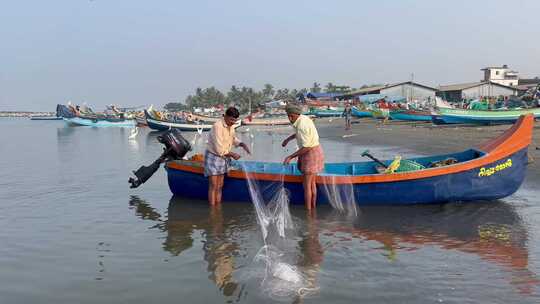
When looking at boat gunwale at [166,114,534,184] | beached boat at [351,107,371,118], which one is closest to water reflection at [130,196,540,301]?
boat gunwale at [166,114,534,184]

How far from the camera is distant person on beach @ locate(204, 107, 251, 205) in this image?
29.5 feet

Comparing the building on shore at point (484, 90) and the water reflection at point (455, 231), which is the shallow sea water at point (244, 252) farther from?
the building on shore at point (484, 90)

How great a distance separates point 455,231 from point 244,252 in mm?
3463

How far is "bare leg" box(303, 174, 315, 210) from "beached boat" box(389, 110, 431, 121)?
31.9 metres

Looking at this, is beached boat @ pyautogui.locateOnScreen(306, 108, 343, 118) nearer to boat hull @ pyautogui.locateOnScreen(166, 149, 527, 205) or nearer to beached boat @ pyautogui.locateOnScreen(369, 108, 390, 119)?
beached boat @ pyautogui.locateOnScreen(369, 108, 390, 119)

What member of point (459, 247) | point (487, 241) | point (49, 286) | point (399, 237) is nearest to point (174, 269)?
point (49, 286)

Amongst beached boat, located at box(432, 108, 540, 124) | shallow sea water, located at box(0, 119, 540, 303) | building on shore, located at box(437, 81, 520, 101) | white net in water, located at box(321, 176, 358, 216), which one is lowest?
shallow sea water, located at box(0, 119, 540, 303)

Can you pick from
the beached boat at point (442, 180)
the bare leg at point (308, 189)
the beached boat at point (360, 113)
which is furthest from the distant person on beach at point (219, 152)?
the beached boat at point (360, 113)

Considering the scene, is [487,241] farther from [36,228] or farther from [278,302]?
[36,228]

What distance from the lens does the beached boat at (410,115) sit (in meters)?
39.0


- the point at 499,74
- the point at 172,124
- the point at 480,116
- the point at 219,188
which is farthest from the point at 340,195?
the point at 499,74

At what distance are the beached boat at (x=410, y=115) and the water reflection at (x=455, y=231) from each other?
1213 inches

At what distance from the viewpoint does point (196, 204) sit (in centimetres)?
1006

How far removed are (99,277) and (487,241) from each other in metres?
5.50
